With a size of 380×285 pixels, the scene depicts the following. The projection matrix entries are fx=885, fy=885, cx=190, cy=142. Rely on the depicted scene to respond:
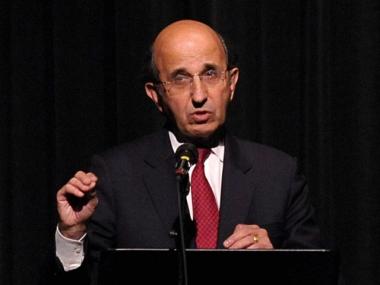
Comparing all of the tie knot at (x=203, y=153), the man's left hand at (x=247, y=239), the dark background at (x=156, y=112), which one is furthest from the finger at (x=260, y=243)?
the dark background at (x=156, y=112)

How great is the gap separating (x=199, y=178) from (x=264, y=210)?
20cm

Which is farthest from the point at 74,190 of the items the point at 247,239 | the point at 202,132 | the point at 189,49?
the point at 189,49

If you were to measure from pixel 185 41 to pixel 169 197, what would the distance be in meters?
0.44

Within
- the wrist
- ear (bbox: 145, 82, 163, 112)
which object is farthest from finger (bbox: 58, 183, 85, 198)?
ear (bbox: 145, 82, 163, 112)

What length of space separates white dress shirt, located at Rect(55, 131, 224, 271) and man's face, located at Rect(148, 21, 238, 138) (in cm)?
11

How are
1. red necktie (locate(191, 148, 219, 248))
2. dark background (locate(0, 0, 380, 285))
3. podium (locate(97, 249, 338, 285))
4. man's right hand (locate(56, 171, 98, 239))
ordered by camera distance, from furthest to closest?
1. dark background (locate(0, 0, 380, 285))
2. red necktie (locate(191, 148, 219, 248))
3. man's right hand (locate(56, 171, 98, 239))
4. podium (locate(97, 249, 338, 285))

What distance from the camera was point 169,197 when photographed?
2451 millimetres

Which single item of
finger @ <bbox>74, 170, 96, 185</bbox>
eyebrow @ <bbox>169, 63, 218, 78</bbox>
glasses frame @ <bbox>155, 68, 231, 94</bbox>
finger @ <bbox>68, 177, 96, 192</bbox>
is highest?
eyebrow @ <bbox>169, 63, 218, 78</bbox>

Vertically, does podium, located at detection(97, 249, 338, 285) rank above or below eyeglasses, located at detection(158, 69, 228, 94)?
below

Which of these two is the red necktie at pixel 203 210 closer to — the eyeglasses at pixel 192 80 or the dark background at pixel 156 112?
the eyeglasses at pixel 192 80

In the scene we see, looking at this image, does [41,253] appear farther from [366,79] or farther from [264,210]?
[366,79]

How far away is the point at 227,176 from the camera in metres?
2.49

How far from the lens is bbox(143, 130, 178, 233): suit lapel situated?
2430 millimetres

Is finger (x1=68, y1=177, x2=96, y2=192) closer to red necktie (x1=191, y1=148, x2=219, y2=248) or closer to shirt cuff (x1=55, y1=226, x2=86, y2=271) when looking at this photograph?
shirt cuff (x1=55, y1=226, x2=86, y2=271)
